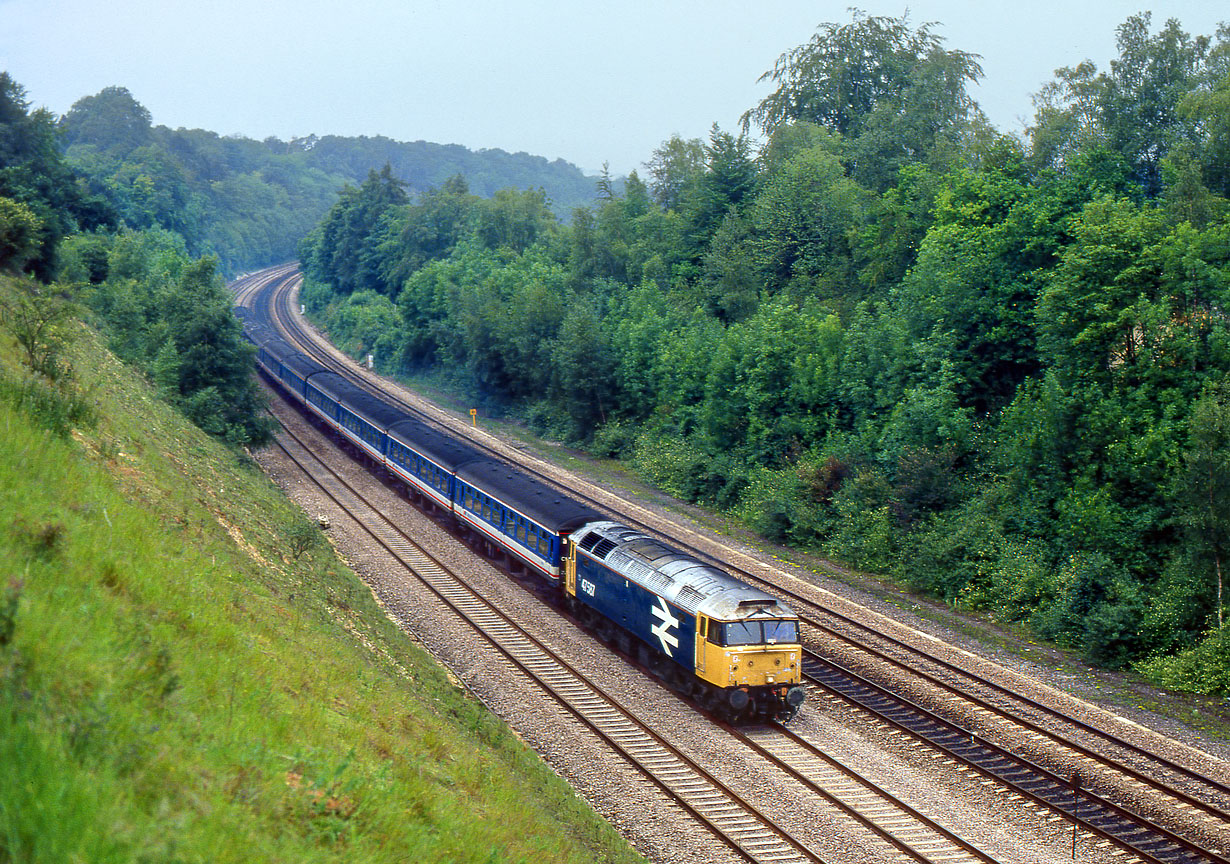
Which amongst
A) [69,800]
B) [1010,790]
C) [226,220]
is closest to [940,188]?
[1010,790]

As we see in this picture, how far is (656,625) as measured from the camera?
20406 millimetres

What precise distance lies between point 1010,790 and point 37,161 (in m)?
58.4

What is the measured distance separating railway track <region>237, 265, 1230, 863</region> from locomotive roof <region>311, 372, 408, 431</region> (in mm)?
23914

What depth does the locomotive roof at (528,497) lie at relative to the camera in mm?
25703

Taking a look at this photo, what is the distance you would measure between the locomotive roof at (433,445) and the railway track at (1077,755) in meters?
15.1

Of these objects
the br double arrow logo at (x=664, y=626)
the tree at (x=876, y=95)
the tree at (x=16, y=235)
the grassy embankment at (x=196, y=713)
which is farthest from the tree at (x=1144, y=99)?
the tree at (x=16, y=235)

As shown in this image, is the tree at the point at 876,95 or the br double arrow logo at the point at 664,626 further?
the tree at the point at 876,95

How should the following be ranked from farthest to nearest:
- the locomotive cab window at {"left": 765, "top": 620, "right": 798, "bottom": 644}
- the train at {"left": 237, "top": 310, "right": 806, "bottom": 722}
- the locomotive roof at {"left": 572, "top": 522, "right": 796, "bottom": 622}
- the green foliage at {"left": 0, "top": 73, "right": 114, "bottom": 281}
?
1. the green foliage at {"left": 0, "top": 73, "right": 114, "bottom": 281}
2. the locomotive roof at {"left": 572, "top": 522, "right": 796, "bottom": 622}
3. the locomotive cab window at {"left": 765, "top": 620, "right": 798, "bottom": 644}
4. the train at {"left": 237, "top": 310, "right": 806, "bottom": 722}

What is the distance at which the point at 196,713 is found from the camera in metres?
8.35

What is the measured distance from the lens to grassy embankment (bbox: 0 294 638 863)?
613 cm

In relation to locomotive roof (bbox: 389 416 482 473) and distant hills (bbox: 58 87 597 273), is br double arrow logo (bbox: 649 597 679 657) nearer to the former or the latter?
locomotive roof (bbox: 389 416 482 473)

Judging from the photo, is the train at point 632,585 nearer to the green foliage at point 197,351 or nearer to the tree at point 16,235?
the green foliage at point 197,351

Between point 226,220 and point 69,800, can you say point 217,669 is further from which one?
point 226,220

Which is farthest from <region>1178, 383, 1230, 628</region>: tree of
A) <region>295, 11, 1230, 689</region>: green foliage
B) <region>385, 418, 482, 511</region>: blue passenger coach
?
<region>385, 418, 482, 511</region>: blue passenger coach
